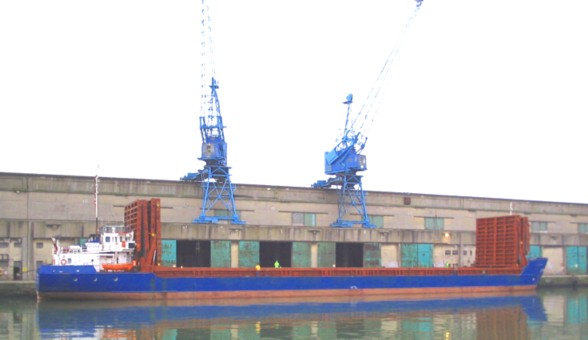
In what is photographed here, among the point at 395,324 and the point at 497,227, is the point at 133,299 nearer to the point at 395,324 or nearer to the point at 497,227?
the point at 395,324

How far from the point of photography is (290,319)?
31.2m

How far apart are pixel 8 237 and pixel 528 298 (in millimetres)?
33139

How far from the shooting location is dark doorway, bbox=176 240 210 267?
54.0 metres

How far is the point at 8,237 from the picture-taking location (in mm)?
45781

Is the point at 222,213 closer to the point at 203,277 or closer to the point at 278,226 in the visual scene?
the point at 278,226

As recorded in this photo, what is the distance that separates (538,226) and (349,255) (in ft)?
63.9

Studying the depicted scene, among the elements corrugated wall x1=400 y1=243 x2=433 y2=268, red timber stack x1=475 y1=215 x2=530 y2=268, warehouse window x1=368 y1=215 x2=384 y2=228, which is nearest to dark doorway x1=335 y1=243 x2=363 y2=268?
warehouse window x1=368 y1=215 x2=384 y2=228

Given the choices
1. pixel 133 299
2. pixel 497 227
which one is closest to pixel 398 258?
pixel 497 227

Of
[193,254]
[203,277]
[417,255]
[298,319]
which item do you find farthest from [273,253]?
[298,319]

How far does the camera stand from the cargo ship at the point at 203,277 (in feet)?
128

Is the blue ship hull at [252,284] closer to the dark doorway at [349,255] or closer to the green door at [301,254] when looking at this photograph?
the green door at [301,254]

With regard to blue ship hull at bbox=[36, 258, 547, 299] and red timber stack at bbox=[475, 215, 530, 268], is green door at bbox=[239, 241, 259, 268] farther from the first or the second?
red timber stack at bbox=[475, 215, 530, 268]

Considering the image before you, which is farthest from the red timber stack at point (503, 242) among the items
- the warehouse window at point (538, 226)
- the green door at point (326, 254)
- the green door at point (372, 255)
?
the warehouse window at point (538, 226)

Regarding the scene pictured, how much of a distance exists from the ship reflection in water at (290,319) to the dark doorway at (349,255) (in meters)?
19.1
